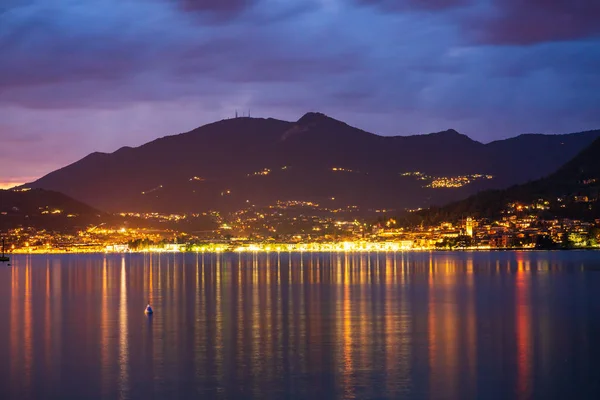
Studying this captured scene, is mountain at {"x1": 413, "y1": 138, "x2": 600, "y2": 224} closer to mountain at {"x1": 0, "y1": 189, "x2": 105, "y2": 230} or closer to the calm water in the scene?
mountain at {"x1": 0, "y1": 189, "x2": 105, "y2": 230}

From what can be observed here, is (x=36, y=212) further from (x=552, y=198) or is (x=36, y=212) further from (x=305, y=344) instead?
(x=305, y=344)

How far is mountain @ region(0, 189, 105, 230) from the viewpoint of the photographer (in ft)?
602

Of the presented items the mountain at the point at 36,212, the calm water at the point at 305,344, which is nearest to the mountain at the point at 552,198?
the mountain at the point at 36,212

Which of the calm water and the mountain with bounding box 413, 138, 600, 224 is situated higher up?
the mountain with bounding box 413, 138, 600, 224

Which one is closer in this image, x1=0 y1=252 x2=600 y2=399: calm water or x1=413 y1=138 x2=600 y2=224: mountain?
x1=0 y1=252 x2=600 y2=399: calm water

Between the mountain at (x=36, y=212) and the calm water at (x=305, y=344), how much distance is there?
139 metres

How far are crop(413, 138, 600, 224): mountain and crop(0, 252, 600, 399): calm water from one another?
107 meters

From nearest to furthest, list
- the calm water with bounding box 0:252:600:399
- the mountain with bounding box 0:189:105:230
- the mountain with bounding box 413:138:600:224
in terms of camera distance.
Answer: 1. the calm water with bounding box 0:252:600:399
2. the mountain with bounding box 413:138:600:224
3. the mountain with bounding box 0:189:105:230

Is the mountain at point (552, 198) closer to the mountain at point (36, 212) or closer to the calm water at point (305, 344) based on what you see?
the mountain at point (36, 212)

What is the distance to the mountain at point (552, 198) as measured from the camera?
154 metres

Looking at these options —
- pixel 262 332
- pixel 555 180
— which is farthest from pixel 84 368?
pixel 555 180

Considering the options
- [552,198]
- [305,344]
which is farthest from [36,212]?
[305,344]

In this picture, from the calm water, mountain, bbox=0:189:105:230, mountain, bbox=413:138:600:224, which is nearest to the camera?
the calm water

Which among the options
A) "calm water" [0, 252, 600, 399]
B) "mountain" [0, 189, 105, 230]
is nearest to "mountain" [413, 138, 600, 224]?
"mountain" [0, 189, 105, 230]
